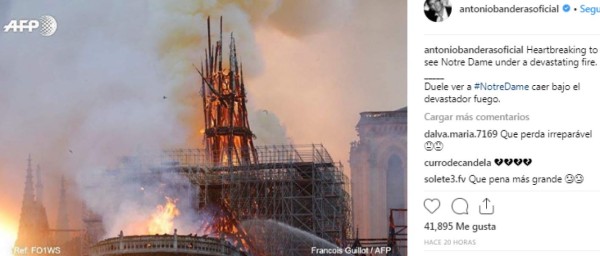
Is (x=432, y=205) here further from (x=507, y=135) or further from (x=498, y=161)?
(x=507, y=135)

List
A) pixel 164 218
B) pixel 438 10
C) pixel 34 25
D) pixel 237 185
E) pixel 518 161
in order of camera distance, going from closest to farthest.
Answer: pixel 518 161
pixel 438 10
pixel 34 25
pixel 164 218
pixel 237 185

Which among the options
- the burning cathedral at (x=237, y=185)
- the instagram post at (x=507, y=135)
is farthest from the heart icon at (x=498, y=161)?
the burning cathedral at (x=237, y=185)

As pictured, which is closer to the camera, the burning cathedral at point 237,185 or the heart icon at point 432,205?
the heart icon at point 432,205

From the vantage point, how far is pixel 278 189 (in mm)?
12117

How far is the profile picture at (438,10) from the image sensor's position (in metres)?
8.65

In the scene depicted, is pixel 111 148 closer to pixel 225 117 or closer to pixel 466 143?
pixel 225 117

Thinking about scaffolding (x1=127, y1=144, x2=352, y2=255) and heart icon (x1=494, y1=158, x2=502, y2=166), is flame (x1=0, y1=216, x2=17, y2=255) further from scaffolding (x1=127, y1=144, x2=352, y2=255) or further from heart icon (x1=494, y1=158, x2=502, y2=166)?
heart icon (x1=494, y1=158, x2=502, y2=166)

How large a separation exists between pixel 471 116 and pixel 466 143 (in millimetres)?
192

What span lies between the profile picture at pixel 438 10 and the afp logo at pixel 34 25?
297 cm

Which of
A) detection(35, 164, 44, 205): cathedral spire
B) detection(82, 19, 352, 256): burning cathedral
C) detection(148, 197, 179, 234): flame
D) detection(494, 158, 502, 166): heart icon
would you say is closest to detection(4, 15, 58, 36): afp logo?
detection(35, 164, 44, 205): cathedral spire

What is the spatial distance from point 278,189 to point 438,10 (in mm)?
3922

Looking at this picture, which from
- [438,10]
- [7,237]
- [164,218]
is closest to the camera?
[438,10]

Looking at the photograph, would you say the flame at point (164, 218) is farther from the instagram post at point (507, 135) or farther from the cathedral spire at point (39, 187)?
the instagram post at point (507, 135)

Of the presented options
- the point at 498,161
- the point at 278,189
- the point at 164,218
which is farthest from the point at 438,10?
the point at 278,189
